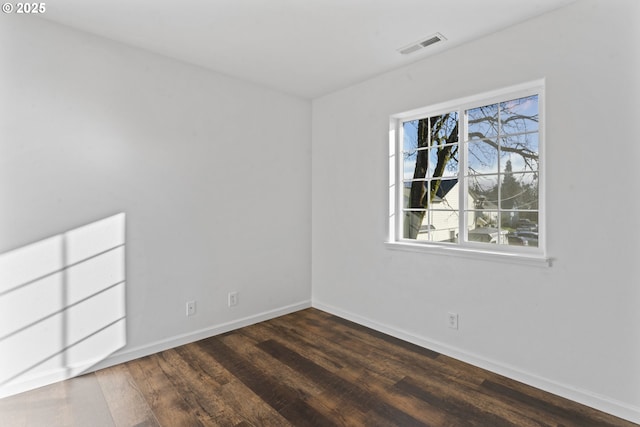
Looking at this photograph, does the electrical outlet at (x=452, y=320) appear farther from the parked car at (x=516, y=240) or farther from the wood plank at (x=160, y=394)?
the wood plank at (x=160, y=394)

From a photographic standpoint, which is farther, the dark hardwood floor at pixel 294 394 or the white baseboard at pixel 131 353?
the white baseboard at pixel 131 353

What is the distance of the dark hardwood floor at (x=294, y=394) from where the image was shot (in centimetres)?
196

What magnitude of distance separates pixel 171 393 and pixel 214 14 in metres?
2.64

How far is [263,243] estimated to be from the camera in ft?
11.9

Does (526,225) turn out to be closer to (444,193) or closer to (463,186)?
(463,186)

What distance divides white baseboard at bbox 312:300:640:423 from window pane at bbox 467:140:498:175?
1.51 meters

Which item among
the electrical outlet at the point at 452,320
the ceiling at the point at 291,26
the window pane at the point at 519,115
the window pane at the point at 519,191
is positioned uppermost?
the ceiling at the point at 291,26

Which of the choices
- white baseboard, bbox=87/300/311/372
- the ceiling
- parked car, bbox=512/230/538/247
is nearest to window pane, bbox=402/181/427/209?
parked car, bbox=512/230/538/247

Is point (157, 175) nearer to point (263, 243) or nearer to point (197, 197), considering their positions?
point (197, 197)

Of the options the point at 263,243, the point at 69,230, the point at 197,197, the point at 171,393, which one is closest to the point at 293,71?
the point at 197,197

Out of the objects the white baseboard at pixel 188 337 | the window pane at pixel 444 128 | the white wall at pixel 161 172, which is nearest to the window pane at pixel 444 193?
the window pane at pixel 444 128

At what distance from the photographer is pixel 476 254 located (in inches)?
102

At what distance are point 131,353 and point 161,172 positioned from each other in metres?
1.54

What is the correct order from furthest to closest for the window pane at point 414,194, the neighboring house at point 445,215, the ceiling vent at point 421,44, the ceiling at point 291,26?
the window pane at point 414,194 → the neighboring house at point 445,215 → the ceiling vent at point 421,44 → the ceiling at point 291,26
